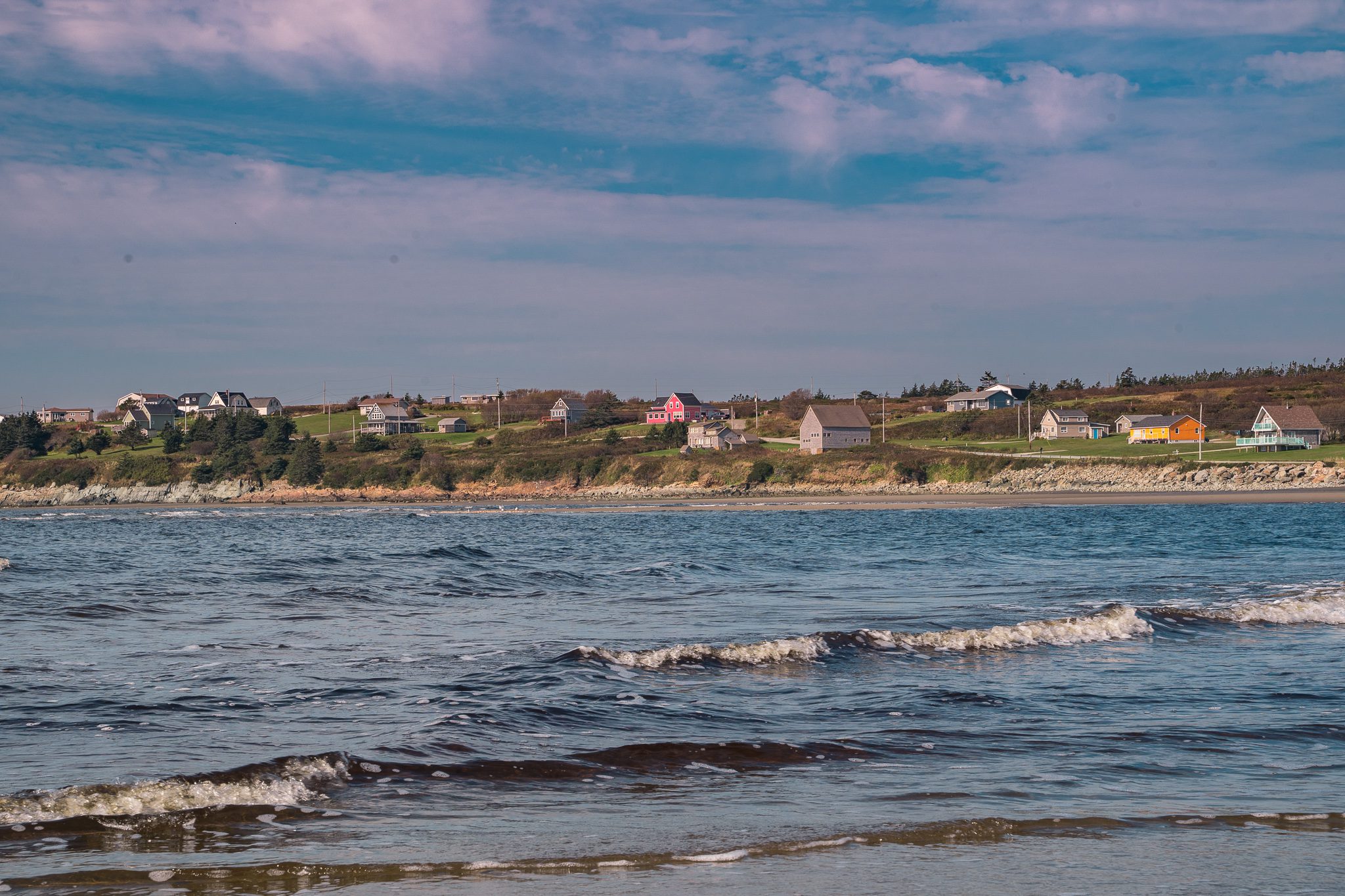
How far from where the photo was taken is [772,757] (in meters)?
9.00

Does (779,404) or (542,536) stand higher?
(779,404)

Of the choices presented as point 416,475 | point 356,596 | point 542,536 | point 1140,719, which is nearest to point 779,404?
point 416,475

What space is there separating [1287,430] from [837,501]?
4189 cm

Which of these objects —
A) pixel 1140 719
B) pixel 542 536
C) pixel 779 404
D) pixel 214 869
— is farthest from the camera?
pixel 779 404

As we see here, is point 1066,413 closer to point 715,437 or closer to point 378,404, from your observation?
point 715,437

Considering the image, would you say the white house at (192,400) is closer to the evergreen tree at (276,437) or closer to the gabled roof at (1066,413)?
the evergreen tree at (276,437)

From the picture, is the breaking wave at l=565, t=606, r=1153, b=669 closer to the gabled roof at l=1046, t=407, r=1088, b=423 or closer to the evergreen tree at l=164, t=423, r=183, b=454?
the gabled roof at l=1046, t=407, r=1088, b=423

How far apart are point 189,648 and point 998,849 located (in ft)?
39.2

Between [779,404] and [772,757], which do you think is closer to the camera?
[772,757]

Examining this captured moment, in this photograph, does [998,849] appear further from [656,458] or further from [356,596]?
[656,458]

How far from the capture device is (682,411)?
139 metres

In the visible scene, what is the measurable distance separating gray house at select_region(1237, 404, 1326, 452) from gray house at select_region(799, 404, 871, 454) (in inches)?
1379

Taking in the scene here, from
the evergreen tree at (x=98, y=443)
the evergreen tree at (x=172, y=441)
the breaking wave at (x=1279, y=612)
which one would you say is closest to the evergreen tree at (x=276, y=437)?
the evergreen tree at (x=172, y=441)

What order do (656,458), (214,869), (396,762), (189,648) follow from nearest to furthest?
(214,869) < (396,762) < (189,648) < (656,458)
